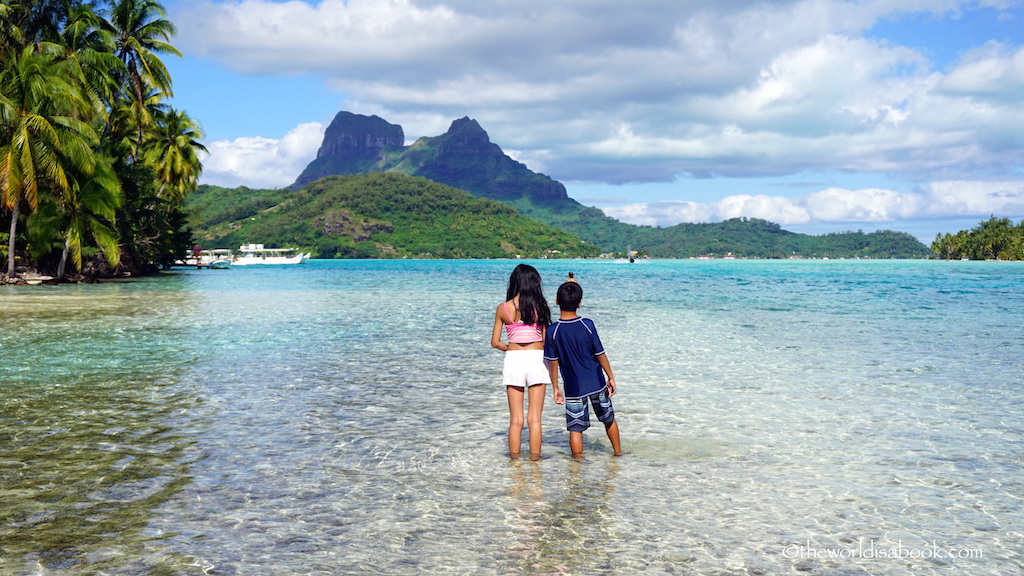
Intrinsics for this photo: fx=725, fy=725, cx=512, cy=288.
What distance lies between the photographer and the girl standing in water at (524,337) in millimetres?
7801

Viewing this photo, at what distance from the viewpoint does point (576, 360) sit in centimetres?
793

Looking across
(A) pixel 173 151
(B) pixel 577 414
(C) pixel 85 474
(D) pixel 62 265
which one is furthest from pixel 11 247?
(B) pixel 577 414

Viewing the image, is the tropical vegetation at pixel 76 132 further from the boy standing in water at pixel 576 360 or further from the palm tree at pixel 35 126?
the boy standing in water at pixel 576 360

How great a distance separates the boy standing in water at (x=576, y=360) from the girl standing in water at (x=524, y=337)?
14 centimetres

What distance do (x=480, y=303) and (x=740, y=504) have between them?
31591 millimetres

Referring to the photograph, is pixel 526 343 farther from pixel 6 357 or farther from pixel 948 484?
pixel 6 357

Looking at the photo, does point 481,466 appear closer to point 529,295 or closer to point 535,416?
point 535,416

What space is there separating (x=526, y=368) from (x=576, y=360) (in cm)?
56

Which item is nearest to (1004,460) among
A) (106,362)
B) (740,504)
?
(740,504)

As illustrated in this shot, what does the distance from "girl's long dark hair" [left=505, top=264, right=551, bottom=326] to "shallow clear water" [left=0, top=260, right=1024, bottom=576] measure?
1.70 m

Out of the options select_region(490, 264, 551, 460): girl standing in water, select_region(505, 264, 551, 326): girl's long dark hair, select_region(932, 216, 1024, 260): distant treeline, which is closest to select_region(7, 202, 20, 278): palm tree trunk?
select_region(490, 264, 551, 460): girl standing in water

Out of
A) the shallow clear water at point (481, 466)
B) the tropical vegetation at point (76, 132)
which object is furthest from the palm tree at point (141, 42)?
the shallow clear water at point (481, 466)

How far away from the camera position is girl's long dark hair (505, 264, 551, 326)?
25.3ft

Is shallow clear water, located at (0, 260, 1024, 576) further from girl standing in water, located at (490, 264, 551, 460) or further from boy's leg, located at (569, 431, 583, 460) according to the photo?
girl standing in water, located at (490, 264, 551, 460)
